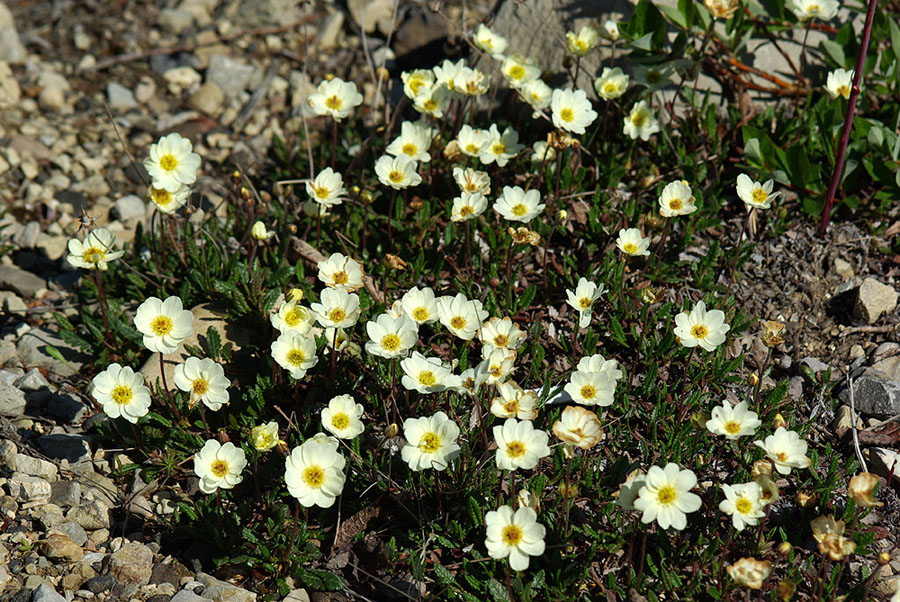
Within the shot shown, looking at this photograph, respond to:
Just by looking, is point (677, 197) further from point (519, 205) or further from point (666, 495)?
point (666, 495)

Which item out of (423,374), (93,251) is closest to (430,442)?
(423,374)

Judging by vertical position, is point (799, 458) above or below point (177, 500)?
above

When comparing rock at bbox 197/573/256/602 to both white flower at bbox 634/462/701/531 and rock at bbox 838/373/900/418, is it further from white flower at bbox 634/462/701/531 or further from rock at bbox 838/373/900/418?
rock at bbox 838/373/900/418

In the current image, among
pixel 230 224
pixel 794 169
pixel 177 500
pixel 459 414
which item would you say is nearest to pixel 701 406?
pixel 459 414

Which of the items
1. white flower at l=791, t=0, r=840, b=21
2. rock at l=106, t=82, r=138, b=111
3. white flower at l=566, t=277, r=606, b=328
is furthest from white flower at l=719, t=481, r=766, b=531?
rock at l=106, t=82, r=138, b=111

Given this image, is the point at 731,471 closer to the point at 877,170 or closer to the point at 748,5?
the point at 877,170

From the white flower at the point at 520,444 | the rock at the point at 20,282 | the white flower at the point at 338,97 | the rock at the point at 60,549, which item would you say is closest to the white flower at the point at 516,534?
the white flower at the point at 520,444
